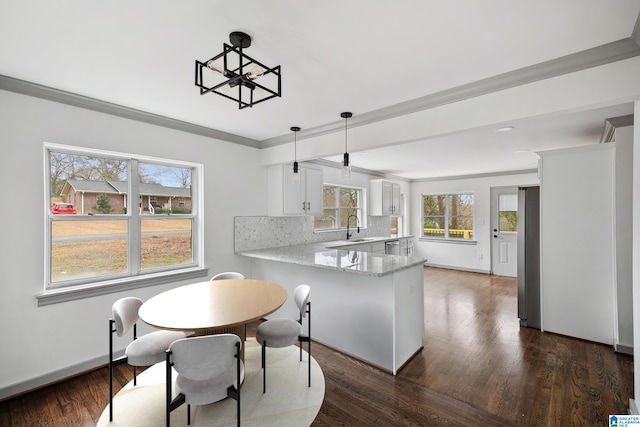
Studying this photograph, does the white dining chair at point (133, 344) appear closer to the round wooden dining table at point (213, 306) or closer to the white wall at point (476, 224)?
the round wooden dining table at point (213, 306)

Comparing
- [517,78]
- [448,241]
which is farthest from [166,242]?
[448,241]

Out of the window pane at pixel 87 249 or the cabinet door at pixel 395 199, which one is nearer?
the window pane at pixel 87 249

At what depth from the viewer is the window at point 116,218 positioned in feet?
8.39

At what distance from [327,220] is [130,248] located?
3.39m

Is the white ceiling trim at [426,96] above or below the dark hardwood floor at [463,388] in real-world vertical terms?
above

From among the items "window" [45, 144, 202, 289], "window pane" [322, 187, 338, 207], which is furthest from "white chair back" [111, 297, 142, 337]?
"window pane" [322, 187, 338, 207]

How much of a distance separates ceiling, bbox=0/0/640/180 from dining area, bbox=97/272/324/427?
1714 millimetres

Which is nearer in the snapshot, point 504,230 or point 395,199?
point 504,230

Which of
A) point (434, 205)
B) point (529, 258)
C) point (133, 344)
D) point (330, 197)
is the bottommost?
point (133, 344)

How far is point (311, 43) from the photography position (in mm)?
1759

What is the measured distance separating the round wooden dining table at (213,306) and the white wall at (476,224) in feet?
20.1

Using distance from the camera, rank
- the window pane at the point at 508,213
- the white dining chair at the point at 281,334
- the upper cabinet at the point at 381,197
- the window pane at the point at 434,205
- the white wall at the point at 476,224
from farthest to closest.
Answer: the window pane at the point at 434,205, the white wall at the point at 476,224, the window pane at the point at 508,213, the upper cabinet at the point at 381,197, the white dining chair at the point at 281,334

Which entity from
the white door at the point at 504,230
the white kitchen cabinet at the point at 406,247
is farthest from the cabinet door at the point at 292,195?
the white door at the point at 504,230

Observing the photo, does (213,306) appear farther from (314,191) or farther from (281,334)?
(314,191)
